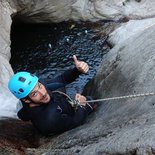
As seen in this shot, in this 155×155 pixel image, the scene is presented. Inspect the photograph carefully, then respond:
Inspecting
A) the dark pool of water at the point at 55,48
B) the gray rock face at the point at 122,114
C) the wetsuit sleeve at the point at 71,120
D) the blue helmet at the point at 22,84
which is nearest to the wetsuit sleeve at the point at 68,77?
the wetsuit sleeve at the point at 71,120

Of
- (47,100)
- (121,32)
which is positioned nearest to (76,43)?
(121,32)

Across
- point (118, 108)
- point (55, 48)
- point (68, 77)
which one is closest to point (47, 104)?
point (68, 77)

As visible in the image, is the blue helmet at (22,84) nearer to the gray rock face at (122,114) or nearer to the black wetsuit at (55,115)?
the black wetsuit at (55,115)

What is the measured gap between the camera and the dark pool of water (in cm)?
1278

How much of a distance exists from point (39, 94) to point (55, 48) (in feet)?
25.6

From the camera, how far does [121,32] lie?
14.1m

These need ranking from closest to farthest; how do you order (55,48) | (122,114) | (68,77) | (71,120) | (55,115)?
(122,114) < (55,115) < (71,120) < (68,77) < (55,48)

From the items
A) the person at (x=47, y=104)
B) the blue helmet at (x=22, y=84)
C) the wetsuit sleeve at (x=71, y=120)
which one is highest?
the blue helmet at (x=22, y=84)

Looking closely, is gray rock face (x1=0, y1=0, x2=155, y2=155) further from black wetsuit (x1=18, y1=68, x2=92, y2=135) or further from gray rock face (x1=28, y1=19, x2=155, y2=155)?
black wetsuit (x1=18, y1=68, x2=92, y2=135)

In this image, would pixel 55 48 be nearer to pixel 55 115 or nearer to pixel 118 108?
pixel 55 115

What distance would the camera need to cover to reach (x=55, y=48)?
46.0 ft

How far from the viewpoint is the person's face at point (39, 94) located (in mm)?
6266

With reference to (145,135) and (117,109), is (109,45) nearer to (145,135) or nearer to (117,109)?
(117,109)

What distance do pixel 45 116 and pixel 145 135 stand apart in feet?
7.69
